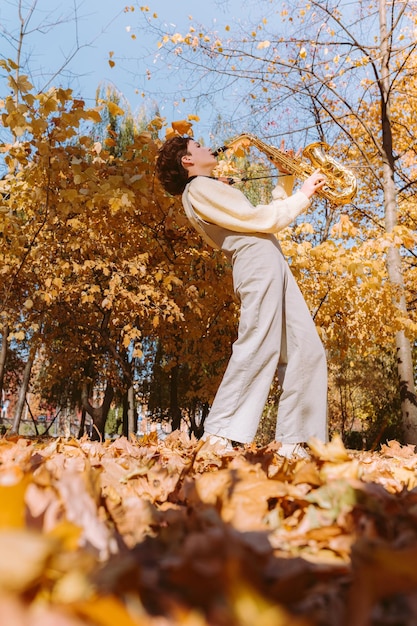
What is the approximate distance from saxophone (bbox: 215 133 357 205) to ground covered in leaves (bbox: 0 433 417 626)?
282 cm

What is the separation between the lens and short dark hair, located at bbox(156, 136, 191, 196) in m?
3.17

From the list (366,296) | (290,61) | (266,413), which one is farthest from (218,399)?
(266,413)

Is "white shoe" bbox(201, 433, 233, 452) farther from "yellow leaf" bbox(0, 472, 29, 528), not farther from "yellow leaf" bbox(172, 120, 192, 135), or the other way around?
"yellow leaf" bbox(172, 120, 192, 135)

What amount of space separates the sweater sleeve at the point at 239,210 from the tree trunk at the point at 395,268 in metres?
3.35

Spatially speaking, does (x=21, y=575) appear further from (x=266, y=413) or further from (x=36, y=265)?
(x=266, y=413)

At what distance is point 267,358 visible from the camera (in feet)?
8.38

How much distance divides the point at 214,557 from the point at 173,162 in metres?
2.93

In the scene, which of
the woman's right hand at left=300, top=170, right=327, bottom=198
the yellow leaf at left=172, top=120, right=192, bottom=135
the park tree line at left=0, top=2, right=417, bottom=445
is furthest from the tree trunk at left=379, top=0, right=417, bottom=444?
the woman's right hand at left=300, top=170, right=327, bottom=198

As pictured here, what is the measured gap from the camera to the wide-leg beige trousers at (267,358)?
2482mm

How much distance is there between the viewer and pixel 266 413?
1623 cm

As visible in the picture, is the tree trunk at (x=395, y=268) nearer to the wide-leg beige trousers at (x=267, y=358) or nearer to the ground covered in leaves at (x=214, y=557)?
the wide-leg beige trousers at (x=267, y=358)

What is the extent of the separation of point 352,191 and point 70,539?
378 centimetres

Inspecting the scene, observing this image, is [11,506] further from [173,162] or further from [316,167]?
[316,167]

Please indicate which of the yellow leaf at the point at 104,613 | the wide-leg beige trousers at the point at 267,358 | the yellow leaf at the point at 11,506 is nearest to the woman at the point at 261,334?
the wide-leg beige trousers at the point at 267,358
